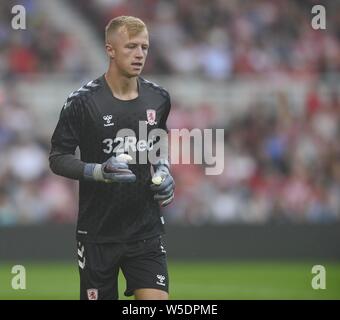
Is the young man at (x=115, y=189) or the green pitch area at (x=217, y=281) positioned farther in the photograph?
the green pitch area at (x=217, y=281)

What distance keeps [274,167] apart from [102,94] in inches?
422

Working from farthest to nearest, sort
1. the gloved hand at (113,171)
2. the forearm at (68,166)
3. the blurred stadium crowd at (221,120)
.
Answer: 1. the blurred stadium crowd at (221,120)
2. the forearm at (68,166)
3. the gloved hand at (113,171)

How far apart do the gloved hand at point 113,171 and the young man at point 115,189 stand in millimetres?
192

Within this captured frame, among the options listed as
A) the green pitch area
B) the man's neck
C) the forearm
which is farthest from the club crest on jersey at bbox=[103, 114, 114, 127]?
the green pitch area

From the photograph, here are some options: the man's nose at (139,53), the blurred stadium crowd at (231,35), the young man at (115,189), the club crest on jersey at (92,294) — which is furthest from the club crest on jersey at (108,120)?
the blurred stadium crowd at (231,35)

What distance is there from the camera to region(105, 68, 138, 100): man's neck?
8172 mm

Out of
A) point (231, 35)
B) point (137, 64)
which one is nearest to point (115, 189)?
point (137, 64)

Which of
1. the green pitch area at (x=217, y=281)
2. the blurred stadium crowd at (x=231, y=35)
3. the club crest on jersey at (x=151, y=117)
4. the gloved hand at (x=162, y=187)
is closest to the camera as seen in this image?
the gloved hand at (x=162, y=187)

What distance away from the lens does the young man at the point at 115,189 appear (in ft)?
26.4

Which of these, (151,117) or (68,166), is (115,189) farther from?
(151,117)

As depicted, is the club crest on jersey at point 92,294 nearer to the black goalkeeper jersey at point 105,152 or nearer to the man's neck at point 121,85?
the black goalkeeper jersey at point 105,152

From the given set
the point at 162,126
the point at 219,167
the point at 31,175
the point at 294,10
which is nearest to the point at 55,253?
the point at 31,175

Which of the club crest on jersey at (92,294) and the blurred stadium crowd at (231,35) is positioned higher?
the blurred stadium crowd at (231,35)
